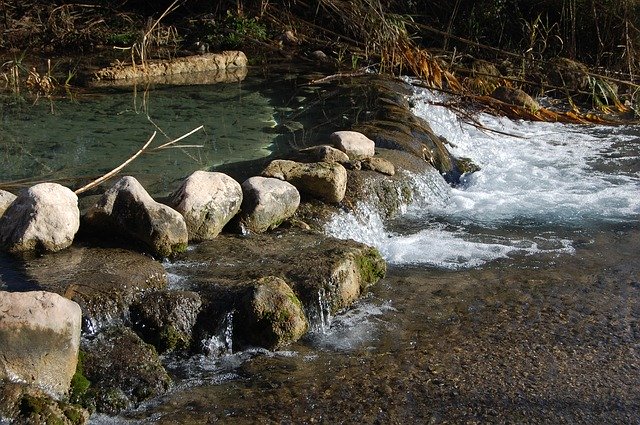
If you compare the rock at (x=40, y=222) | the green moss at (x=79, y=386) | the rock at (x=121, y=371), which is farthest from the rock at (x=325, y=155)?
the green moss at (x=79, y=386)

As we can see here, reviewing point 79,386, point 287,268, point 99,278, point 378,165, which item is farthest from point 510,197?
point 79,386

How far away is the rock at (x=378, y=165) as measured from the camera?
5.94m

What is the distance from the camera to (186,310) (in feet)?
12.6

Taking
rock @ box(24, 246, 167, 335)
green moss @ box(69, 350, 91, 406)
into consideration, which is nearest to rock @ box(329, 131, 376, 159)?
A: rock @ box(24, 246, 167, 335)

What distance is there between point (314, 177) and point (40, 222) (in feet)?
5.75

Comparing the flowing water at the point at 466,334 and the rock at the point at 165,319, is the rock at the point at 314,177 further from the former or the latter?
the rock at the point at 165,319

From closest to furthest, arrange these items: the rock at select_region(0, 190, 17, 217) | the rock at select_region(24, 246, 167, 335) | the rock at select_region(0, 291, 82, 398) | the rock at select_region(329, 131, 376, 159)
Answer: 1. the rock at select_region(0, 291, 82, 398)
2. the rock at select_region(24, 246, 167, 335)
3. the rock at select_region(0, 190, 17, 217)
4. the rock at select_region(329, 131, 376, 159)

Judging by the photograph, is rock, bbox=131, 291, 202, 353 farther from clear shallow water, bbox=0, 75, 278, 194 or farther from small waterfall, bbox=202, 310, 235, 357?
clear shallow water, bbox=0, 75, 278, 194

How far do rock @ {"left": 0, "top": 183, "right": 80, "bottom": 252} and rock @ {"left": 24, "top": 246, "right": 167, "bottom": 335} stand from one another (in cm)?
8

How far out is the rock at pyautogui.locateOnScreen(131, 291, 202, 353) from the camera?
377 centimetres

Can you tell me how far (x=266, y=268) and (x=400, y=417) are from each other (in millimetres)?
1241

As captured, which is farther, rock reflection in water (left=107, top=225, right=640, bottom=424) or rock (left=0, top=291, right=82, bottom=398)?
rock reflection in water (left=107, top=225, right=640, bottom=424)

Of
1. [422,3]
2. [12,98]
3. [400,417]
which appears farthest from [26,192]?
[422,3]

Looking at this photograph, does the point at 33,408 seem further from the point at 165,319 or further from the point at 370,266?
the point at 370,266
